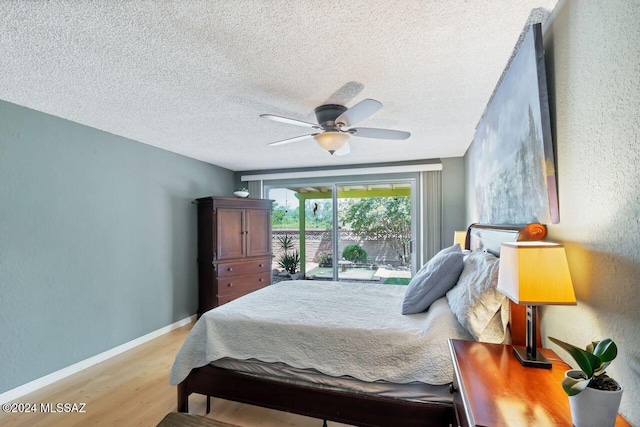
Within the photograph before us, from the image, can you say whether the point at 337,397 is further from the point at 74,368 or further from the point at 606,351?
the point at 74,368

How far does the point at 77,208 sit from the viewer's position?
9.66 ft

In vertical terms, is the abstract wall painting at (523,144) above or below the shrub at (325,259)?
above

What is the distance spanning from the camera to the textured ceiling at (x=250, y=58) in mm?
1390

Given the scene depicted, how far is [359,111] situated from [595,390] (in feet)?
5.73

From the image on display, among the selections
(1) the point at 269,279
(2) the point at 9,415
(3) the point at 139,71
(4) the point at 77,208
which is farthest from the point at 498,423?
(1) the point at 269,279

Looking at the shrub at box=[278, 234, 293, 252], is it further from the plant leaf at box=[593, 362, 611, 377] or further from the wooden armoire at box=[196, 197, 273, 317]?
the plant leaf at box=[593, 362, 611, 377]

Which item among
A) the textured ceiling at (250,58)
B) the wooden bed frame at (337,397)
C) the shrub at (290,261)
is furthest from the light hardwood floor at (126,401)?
the shrub at (290,261)

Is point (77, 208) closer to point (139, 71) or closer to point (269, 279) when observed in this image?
point (139, 71)

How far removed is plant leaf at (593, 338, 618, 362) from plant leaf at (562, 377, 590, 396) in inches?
3.1

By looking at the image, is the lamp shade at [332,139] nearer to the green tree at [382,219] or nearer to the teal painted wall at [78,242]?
the teal painted wall at [78,242]

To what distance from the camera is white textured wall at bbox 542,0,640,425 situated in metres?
0.89

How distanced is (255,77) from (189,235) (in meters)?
3.10

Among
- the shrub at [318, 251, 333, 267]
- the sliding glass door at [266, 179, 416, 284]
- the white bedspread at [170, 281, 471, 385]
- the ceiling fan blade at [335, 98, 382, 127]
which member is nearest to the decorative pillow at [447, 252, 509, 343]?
the white bedspread at [170, 281, 471, 385]

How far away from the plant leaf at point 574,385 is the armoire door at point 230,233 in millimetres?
4117
